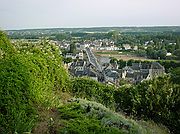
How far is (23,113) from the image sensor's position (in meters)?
6.12

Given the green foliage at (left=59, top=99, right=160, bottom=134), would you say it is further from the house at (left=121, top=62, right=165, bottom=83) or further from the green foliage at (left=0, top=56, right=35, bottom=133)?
the house at (left=121, top=62, right=165, bottom=83)

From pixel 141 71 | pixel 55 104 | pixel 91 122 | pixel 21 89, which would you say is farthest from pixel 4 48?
pixel 141 71

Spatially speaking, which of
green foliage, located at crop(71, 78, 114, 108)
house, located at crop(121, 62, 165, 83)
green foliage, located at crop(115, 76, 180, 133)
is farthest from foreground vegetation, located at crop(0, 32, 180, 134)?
house, located at crop(121, 62, 165, 83)

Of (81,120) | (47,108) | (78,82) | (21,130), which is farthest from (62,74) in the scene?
(21,130)

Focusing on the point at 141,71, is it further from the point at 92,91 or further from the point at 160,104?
the point at 160,104

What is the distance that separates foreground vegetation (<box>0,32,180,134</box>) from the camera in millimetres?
6160

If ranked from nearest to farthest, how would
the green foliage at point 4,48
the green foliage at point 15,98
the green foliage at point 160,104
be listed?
1. the green foliage at point 15,98
2. the green foliage at point 4,48
3. the green foliage at point 160,104

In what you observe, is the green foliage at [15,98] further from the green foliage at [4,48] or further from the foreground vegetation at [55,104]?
the green foliage at [4,48]

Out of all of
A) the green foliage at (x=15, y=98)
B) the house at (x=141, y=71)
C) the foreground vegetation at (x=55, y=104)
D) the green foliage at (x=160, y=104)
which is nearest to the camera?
the green foliage at (x=15, y=98)

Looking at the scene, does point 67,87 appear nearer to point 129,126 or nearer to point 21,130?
point 129,126

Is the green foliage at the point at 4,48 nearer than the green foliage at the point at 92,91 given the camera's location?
Yes

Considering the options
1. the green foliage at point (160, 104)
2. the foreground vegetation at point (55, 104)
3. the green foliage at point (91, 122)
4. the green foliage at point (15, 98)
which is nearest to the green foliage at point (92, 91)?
→ the foreground vegetation at point (55, 104)

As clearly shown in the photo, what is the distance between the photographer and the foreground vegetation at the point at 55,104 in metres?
6.16

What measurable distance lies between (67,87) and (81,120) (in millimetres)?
5086
